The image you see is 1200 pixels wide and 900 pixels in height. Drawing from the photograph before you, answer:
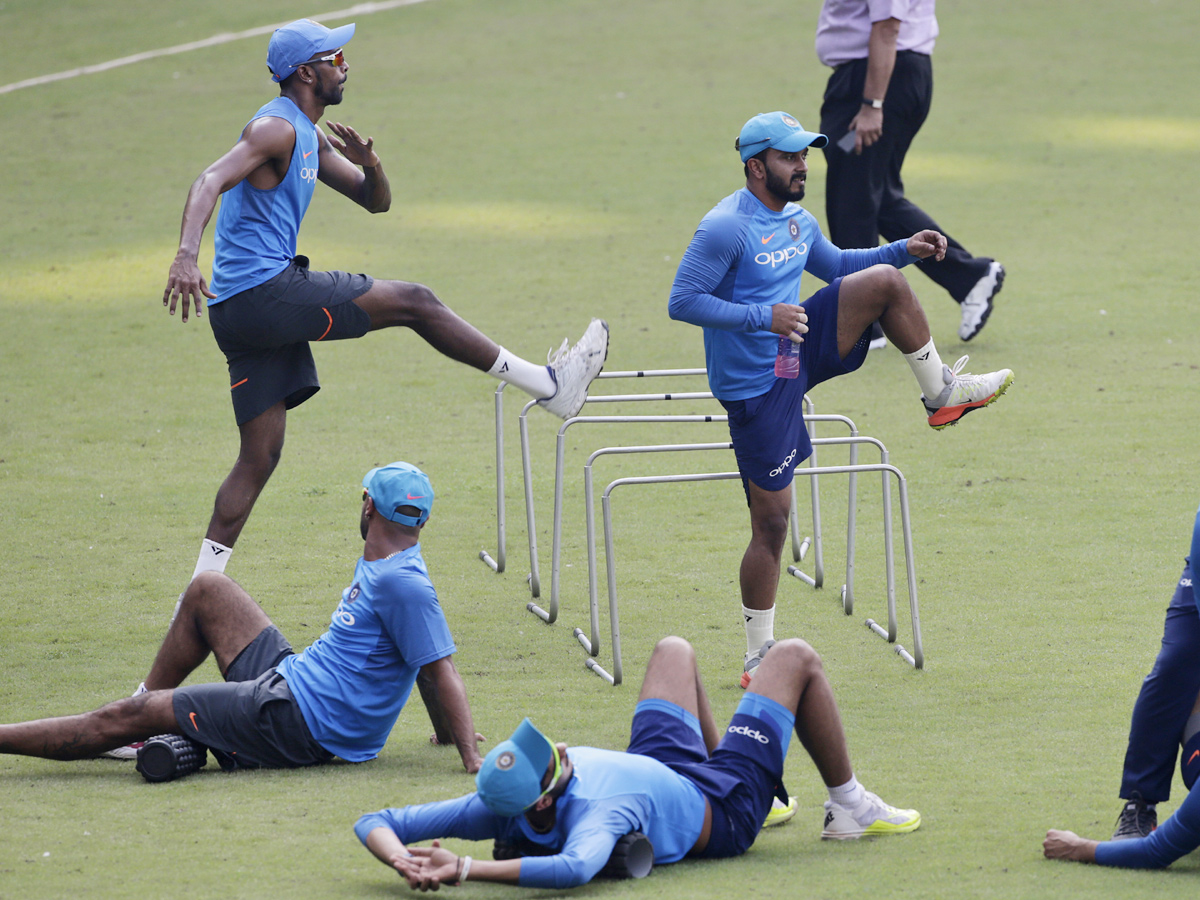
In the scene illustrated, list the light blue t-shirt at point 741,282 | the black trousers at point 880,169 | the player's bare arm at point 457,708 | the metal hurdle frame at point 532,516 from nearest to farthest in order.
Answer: the player's bare arm at point 457,708
the light blue t-shirt at point 741,282
the metal hurdle frame at point 532,516
the black trousers at point 880,169

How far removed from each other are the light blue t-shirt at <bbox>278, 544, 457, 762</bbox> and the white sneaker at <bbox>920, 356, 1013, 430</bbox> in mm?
2232

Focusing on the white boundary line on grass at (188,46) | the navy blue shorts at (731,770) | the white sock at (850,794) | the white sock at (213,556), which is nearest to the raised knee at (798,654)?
the navy blue shorts at (731,770)

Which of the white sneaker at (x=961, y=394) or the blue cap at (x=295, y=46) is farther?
the white sneaker at (x=961, y=394)

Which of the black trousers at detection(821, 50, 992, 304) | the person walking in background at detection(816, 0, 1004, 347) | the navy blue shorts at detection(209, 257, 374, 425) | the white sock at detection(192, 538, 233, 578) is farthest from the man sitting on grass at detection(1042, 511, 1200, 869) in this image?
the black trousers at detection(821, 50, 992, 304)

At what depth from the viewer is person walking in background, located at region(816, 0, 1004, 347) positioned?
30.1 feet

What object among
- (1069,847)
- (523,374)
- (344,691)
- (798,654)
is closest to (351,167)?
(523,374)

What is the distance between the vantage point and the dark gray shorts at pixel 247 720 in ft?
16.0

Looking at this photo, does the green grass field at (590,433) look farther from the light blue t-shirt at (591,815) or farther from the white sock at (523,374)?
the white sock at (523,374)

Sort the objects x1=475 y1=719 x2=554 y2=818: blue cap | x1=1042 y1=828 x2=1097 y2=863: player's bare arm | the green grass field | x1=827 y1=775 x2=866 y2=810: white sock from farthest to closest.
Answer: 1. the green grass field
2. x1=827 y1=775 x2=866 y2=810: white sock
3. x1=1042 y1=828 x2=1097 y2=863: player's bare arm
4. x1=475 y1=719 x2=554 y2=818: blue cap

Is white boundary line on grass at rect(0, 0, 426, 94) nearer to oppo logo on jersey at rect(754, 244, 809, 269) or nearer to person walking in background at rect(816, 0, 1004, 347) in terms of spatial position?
person walking in background at rect(816, 0, 1004, 347)

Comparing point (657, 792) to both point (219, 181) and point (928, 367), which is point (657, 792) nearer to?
point (928, 367)

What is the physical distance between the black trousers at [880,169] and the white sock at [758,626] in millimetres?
4254

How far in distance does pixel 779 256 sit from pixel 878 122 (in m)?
3.94

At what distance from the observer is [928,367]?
5805 millimetres
